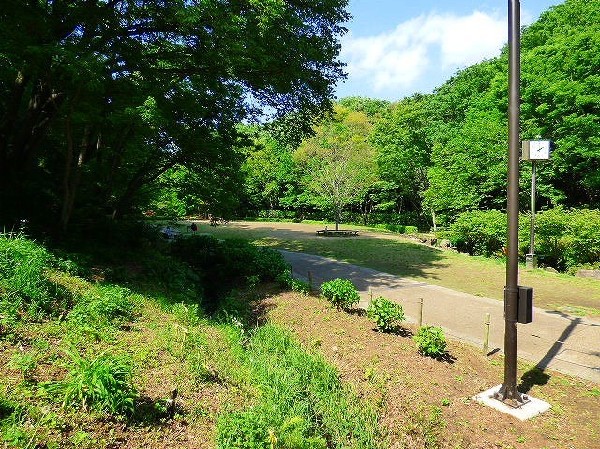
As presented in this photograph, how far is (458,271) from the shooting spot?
583 inches

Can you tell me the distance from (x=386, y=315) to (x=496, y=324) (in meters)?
3.06

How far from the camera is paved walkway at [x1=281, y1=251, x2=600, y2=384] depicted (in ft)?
21.7

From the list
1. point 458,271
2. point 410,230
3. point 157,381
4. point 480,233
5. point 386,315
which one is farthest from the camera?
point 410,230

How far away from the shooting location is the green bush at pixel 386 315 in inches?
282

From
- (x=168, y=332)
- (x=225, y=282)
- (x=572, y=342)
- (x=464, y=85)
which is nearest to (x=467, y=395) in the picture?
(x=572, y=342)

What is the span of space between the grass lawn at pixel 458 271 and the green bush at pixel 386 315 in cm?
517

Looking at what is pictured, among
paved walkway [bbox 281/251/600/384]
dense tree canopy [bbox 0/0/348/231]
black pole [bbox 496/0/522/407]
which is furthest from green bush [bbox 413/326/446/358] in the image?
dense tree canopy [bbox 0/0/348/231]

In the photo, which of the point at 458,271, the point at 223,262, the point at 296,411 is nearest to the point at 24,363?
the point at 296,411

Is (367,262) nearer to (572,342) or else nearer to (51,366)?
(572,342)

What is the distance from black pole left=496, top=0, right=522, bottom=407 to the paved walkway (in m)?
1.76

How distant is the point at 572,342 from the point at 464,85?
32.9 metres

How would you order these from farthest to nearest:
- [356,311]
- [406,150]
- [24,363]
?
[406,150] → [356,311] → [24,363]

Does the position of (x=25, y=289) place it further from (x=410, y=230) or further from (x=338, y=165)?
(x=410, y=230)

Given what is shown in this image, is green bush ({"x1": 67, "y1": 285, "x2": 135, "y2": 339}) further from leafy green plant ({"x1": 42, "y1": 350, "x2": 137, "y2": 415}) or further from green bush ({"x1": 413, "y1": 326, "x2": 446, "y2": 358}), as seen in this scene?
green bush ({"x1": 413, "y1": 326, "x2": 446, "y2": 358})
